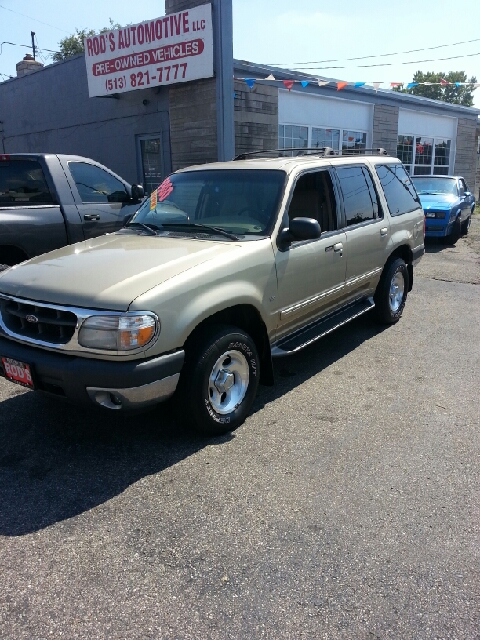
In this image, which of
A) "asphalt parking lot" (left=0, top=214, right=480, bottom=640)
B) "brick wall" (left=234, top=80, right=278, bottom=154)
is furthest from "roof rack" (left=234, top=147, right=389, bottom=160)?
"brick wall" (left=234, top=80, right=278, bottom=154)

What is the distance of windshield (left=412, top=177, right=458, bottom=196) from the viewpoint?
13359 millimetres

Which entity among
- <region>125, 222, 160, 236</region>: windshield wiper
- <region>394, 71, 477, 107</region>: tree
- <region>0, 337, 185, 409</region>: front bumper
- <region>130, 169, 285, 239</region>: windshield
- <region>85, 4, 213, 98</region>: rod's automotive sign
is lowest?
<region>0, 337, 185, 409</region>: front bumper

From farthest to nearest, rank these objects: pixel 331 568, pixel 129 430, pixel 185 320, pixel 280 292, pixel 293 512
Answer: pixel 280 292 → pixel 129 430 → pixel 185 320 → pixel 293 512 → pixel 331 568

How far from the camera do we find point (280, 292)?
4.12 meters

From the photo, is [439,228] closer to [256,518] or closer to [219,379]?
[219,379]

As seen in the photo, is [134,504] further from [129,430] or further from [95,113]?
[95,113]

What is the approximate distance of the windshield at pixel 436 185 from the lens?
13.4 meters

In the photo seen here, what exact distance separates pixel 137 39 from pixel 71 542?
11.1 metres

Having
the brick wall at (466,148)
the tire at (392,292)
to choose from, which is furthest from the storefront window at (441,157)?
the tire at (392,292)

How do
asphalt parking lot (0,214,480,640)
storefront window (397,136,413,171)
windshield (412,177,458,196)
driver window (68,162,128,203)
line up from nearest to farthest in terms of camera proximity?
asphalt parking lot (0,214,480,640), driver window (68,162,128,203), windshield (412,177,458,196), storefront window (397,136,413,171)

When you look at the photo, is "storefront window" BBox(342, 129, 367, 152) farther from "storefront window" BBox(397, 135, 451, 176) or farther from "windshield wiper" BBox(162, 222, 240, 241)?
"windshield wiper" BBox(162, 222, 240, 241)

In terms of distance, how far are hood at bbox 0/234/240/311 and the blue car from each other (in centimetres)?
958

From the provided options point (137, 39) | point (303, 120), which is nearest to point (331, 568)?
point (137, 39)

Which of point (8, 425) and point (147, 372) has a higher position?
point (147, 372)
